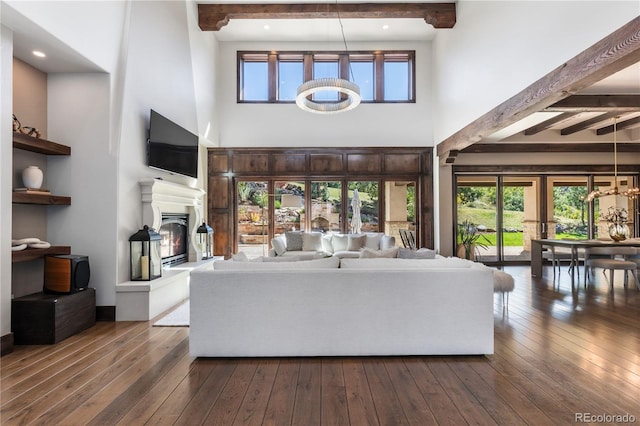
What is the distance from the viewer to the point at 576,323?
148 inches

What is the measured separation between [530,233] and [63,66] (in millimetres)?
9458

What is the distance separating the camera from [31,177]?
3428 millimetres

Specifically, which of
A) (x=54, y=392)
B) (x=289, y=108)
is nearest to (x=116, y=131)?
(x=54, y=392)

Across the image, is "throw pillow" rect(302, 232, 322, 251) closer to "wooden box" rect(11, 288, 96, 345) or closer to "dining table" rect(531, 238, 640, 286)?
"dining table" rect(531, 238, 640, 286)

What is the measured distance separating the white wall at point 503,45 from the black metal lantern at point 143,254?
500 centimetres

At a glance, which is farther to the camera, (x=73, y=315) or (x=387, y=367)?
(x=73, y=315)

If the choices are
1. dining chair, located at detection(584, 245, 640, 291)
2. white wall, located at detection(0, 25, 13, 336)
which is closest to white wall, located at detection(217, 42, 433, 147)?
dining chair, located at detection(584, 245, 640, 291)

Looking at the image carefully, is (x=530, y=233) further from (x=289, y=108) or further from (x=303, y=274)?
(x=303, y=274)

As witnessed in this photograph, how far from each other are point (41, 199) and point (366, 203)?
602 centimetres

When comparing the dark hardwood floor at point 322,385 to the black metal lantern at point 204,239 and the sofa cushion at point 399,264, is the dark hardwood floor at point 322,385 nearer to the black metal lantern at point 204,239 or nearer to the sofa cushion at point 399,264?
the sofa cushion at point 399,264

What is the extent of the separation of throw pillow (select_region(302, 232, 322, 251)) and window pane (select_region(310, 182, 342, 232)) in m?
0.68

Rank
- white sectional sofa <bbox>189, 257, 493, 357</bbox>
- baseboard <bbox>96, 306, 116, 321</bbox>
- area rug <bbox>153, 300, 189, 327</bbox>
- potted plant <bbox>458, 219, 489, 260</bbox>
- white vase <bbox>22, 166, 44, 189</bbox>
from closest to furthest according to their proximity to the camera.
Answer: white sectional sofa <bbox>189, 257, 493, 357</bbox> < white vase <bbox>22, 166, 44, 189</bbox> < area rug <bbox>153, 300, 189, 327</bbox> < baseboard <bbox>96, 306, 116, 321</bbox> < potted plant <bbox>458, 219, 489, 260</bbox>

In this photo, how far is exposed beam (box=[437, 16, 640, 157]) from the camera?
2.56 metres

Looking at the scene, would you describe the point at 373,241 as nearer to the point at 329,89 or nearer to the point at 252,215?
the point at 252,215
